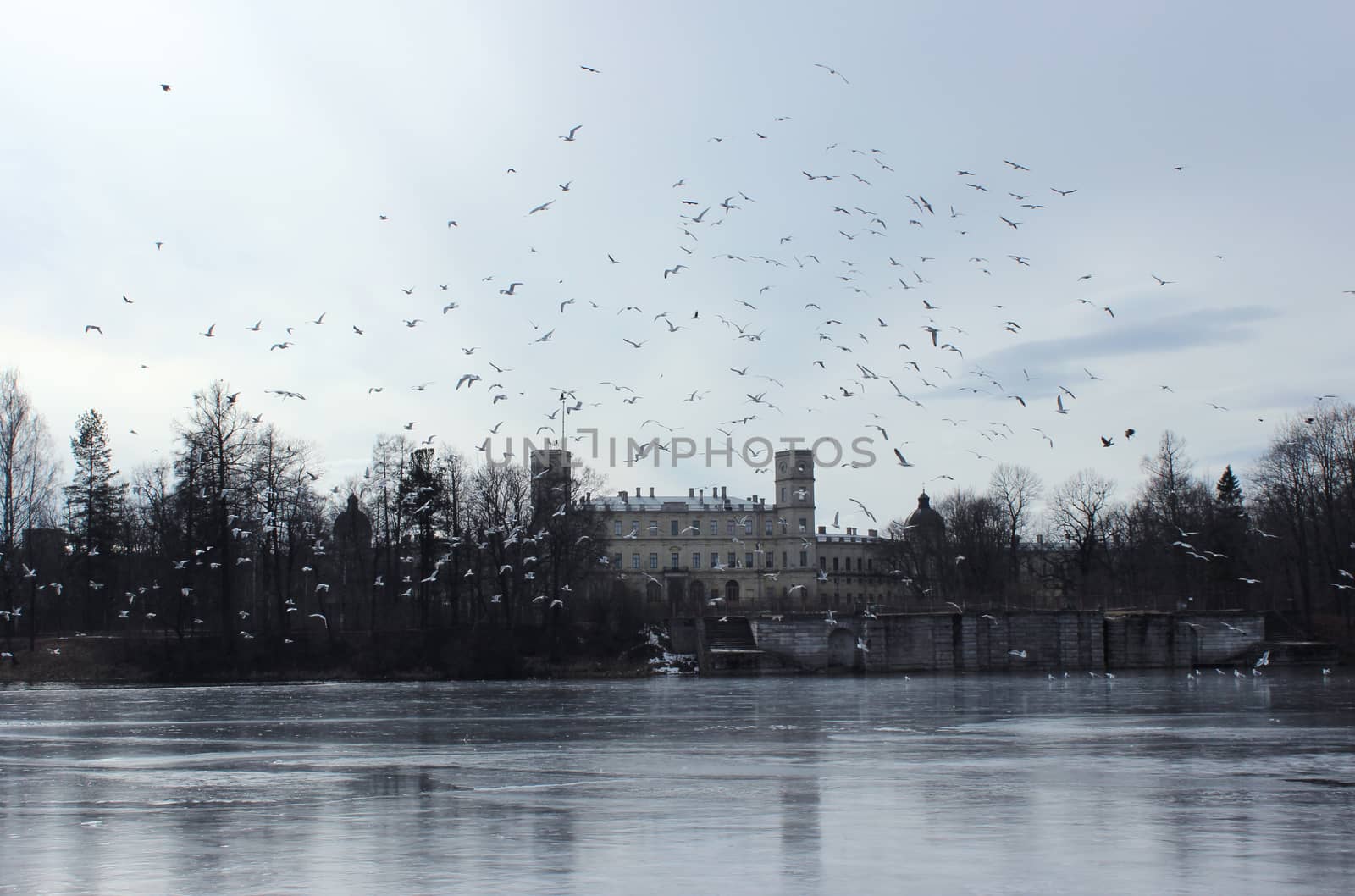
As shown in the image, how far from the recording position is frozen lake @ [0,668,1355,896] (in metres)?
13.6

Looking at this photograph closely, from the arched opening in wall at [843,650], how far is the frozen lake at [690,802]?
35818 millimetres

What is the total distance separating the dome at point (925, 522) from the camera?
118750 mm

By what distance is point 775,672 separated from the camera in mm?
71375

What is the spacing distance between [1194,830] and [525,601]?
65462 millimetres

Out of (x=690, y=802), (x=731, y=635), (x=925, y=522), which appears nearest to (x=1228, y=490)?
(x=925, y=522)

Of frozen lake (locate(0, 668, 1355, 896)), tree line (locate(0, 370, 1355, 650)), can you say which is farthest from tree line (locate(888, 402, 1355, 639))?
frozen lake (locate(0, 668, 1355, 896))

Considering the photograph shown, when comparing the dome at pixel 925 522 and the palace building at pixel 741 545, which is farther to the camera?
the palace building at pixel 741 545

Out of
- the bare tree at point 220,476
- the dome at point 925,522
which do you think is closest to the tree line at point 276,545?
the bare tree at point 220,476

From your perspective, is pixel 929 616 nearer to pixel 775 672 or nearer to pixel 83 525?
pixel 775 672

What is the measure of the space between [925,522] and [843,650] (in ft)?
198

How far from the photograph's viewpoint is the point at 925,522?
133m

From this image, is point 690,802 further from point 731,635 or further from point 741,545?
point 741,545

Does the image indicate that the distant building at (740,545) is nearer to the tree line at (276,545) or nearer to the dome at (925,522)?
the dome at (925,522)

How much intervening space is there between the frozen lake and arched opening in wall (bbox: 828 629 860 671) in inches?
1410
